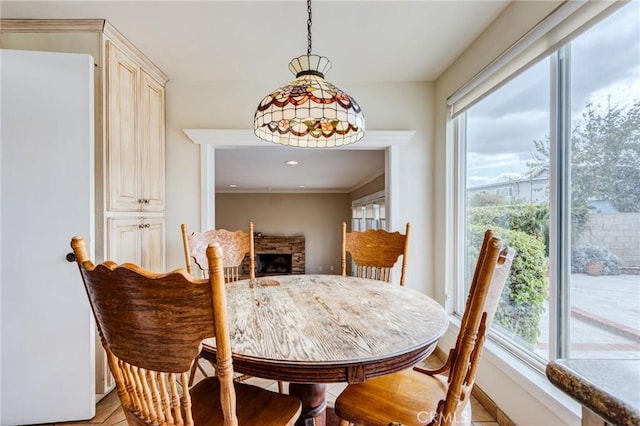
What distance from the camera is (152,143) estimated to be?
2.43 m

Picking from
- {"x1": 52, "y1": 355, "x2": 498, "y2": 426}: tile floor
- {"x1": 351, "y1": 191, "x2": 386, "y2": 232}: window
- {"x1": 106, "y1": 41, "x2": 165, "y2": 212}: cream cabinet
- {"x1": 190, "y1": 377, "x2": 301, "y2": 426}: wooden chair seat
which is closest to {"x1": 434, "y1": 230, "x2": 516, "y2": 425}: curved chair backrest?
{"x1": 190, "y1": 377, "x2": 301, "y2": 426}: wooden chair seat

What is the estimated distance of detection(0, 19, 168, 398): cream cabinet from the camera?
1904mm

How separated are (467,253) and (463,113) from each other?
1088 mm

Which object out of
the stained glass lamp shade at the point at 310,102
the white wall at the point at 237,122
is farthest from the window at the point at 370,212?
the stained glass lamp shade at the point at 310,102

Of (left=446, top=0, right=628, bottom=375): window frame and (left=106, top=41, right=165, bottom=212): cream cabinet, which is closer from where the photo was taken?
(left=446, top=0, right=628, bottom=375): window frame

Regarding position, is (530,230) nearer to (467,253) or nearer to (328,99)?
(467,253)

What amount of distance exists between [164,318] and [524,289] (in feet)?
5.96

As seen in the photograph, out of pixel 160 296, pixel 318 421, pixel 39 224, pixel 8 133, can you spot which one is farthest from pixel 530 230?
pixel 8 133

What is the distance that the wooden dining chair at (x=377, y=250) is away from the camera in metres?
2.07

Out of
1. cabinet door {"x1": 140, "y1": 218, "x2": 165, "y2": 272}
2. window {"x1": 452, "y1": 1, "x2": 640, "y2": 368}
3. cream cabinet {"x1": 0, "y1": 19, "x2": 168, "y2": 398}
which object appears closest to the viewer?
window {"x1": 452, "y1": 1, "x2": 640, "y2": 368}

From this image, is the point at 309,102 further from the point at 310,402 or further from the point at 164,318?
the point at 310,402

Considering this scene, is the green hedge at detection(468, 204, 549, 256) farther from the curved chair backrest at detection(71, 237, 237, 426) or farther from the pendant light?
the curved chair backrest at detection(71, 237, 237, 426)

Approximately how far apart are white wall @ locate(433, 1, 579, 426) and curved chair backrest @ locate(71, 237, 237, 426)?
1507 mm

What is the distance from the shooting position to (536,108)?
1606mm
